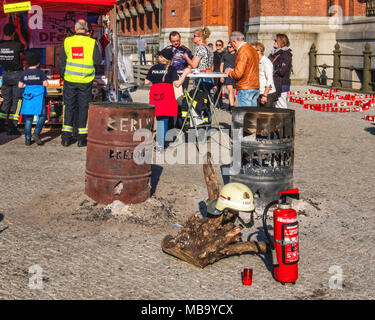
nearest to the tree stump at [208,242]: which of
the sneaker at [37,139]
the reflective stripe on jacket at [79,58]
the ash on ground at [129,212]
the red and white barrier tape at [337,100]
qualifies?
the ash on ground at [129,212]

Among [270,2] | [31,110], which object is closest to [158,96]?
[31,110]

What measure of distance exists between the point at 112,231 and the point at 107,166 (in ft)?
3.01

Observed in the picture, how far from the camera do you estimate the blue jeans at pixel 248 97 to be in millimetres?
9688

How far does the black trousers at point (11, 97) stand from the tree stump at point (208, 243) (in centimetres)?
780

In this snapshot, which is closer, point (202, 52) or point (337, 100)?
point (202, 52)

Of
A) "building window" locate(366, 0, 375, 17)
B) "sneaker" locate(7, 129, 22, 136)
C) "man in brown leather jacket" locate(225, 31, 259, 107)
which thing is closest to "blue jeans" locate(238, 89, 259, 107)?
"man in brown leather jacket" locate(225, 31, 259, 107)

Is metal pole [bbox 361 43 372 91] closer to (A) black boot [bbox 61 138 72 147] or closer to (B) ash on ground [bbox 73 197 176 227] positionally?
(A) black boot [bbox 61 138 72 147]

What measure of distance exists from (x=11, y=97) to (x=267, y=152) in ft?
25.0

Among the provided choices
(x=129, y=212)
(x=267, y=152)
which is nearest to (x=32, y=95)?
(x=129, y=212)

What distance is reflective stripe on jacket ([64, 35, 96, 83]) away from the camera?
433 inches

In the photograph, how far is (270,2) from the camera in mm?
24844

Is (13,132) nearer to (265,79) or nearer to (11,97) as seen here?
(11,97)

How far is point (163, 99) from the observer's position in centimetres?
1033
